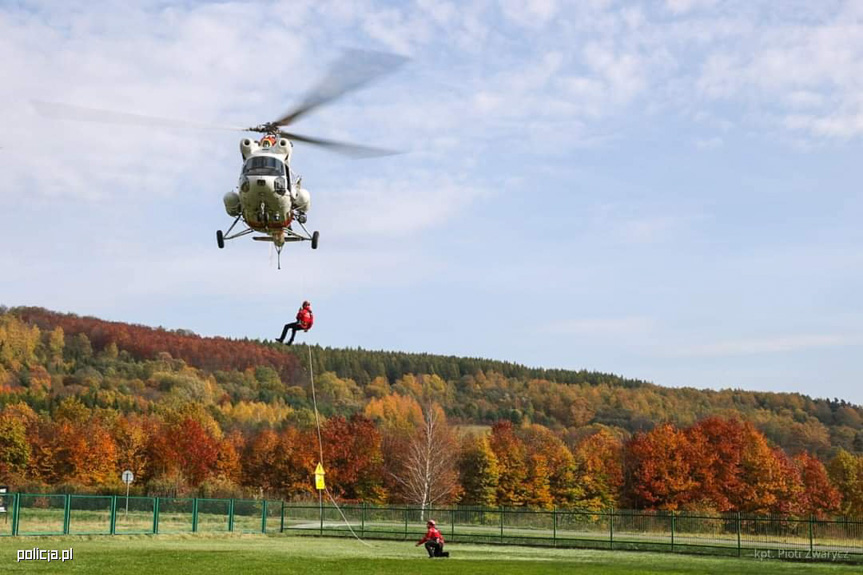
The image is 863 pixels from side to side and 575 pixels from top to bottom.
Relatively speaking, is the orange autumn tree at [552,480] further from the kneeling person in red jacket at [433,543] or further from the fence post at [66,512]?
the kneeling person in red jacket at [433,543]

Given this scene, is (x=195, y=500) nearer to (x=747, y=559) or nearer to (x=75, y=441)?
(x=747, y=559)

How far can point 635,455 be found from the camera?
319 feet

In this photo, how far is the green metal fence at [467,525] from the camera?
38406 millimetres

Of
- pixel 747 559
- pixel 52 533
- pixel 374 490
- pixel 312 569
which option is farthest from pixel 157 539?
pixel 374 490

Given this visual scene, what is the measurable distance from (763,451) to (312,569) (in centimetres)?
7930

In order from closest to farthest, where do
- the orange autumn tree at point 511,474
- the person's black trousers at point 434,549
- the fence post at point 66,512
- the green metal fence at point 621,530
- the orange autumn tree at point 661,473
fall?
1. the person's black trousers at point 434,549
2. the fence post at point 66,512
3. the green metal fence at point 621,530
4. the orange autumn tree at point 661,473
5. the orange autumn tree at point 511,474

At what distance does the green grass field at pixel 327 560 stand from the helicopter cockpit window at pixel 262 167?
9937mm

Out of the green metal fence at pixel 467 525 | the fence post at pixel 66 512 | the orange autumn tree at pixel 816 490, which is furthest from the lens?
the orange autumn tree at pixel 816 490

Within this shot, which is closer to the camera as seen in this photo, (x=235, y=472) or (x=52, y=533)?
(x=52, y=533)

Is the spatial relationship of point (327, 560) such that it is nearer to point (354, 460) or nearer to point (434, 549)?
point (434, 549)

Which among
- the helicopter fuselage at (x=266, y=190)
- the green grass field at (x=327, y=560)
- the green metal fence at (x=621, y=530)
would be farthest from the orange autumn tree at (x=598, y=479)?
the helicopter fuselage at (x=266, y=190)

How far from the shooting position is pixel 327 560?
29297 mm

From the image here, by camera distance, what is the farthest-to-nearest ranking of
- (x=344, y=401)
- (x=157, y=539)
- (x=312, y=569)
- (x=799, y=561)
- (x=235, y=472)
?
(x=344, y=401) → (x=235, y=472) → (x=157, y=539) → (x=799, y=561) → (x=312, y=569)

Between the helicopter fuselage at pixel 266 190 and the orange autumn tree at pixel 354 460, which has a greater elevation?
the helicopter fuselage at pixel 266 190
